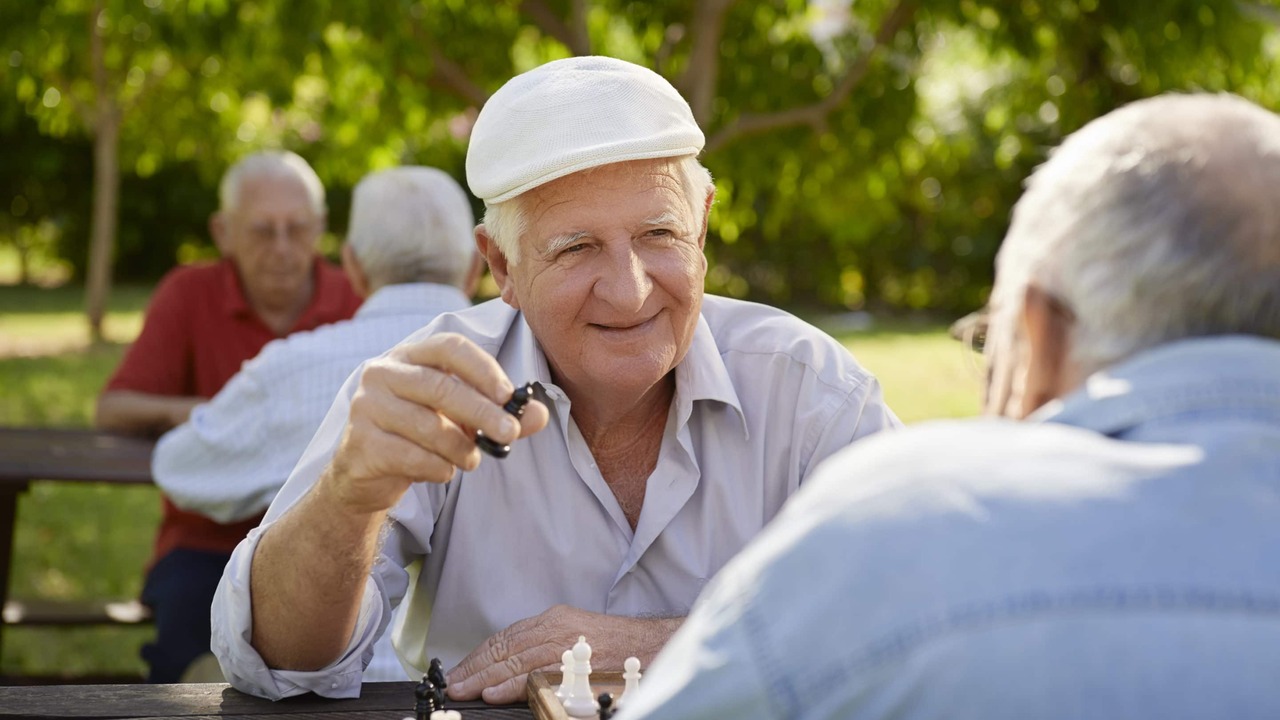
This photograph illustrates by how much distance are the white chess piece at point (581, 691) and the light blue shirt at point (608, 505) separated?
1.69 ft

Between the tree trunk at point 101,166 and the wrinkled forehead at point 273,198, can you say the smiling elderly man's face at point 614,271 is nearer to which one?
the wrinkled forehead at point 273,198

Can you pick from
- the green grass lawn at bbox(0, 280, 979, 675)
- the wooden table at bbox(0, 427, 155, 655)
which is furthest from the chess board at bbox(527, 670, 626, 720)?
the wooden table at bbox(0, 427, 155, 655)

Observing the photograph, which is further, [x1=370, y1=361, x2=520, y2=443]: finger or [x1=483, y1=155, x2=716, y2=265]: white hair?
[x1=483, y1=155, x2=716, y2=265]: white hair

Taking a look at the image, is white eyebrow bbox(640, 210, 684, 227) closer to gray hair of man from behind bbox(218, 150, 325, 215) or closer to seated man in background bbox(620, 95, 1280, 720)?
seated man in background bbox(620, 95, 1280, 720)

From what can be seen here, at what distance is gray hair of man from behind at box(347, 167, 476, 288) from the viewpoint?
4289 mm

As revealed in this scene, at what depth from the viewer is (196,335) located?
546 centimetres

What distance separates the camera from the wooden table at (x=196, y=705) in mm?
2078

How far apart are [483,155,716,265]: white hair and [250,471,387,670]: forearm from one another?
2.29 feet

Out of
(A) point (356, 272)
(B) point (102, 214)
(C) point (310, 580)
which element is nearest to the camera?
(C) point (310, 580)

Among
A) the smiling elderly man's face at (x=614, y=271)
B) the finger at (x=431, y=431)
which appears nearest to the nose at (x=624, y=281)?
the smiling elderly man's face at (x=614, y=271)

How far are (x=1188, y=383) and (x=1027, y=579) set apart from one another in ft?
0.95

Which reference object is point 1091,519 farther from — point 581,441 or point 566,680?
point 581,441

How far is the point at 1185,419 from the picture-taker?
1241 millimetres

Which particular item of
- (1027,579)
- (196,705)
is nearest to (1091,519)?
(1027,579)
